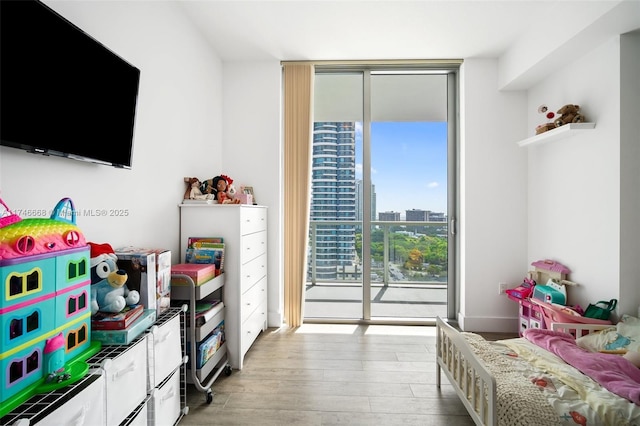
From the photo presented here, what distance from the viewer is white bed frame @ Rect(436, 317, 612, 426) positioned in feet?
4.55

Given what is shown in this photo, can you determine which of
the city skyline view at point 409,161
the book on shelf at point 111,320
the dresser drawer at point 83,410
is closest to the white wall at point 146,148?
the book on shelf at point 111,320

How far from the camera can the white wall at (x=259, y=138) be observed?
10.7 feet

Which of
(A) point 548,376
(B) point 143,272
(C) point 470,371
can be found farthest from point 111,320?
(A) point 548,376

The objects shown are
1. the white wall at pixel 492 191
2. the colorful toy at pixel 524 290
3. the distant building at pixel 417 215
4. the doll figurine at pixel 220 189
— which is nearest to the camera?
the doll figurine at pixel 220 189

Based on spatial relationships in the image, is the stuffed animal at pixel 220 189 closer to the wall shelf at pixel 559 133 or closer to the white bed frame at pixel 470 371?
the white bed frame at pixel 470 371

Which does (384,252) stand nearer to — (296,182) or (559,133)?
(296,182)

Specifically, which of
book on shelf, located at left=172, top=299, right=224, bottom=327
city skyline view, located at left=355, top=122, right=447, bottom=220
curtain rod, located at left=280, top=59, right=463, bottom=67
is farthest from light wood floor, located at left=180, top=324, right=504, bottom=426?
curtain rod, located at left=280, top=59, right=463, bottom=67

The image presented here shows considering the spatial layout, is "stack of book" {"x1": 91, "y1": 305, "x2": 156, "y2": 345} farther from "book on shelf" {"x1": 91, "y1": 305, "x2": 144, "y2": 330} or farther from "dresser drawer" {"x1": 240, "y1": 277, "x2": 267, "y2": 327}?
"dresser drawer" {"x1": 240, "y1": 277, "x2": 267, "y2": 327}

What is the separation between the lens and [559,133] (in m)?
2.41

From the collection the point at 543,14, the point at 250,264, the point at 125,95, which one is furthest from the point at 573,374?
the point at 125,95

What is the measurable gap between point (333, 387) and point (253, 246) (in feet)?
4.10

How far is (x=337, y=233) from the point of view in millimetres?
3574

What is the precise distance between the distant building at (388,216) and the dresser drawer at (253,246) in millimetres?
1313

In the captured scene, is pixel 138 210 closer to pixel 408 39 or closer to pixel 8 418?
pixel 8 418
